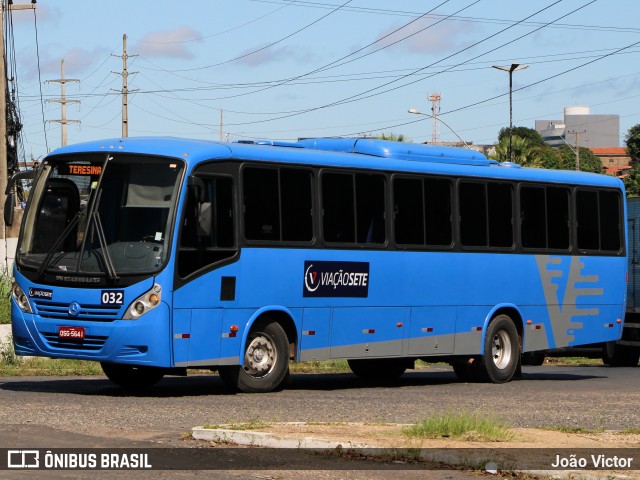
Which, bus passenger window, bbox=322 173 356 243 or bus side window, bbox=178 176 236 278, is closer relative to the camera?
bus side window, bbox=178 176 236 278

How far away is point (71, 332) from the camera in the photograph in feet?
55.2

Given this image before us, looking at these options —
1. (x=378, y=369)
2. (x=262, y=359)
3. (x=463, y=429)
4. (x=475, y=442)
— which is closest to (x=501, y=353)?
(x=378, y=369)

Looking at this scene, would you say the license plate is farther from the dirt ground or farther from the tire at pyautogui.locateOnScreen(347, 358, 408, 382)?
the tire at pyautogui.locateOnScreen(347, 358, 408, 382)

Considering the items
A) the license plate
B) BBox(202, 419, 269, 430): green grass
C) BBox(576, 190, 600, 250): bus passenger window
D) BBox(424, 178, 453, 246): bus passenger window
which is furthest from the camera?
BBox(576, 190, 600, 250): bus passenger window

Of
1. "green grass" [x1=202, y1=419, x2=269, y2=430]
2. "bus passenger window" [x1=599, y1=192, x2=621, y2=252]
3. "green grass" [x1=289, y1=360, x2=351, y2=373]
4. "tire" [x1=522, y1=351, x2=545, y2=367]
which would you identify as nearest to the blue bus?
"bus passenger window" [x1=599, y1=192, x2=621, y2=252]

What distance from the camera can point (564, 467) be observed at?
10.4 metres

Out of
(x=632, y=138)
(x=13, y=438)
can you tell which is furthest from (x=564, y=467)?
(x=632, y=138)

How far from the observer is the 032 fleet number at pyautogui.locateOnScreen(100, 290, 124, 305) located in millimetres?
16609

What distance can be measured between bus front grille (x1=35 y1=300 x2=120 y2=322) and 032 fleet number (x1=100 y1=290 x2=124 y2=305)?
2.9 inches

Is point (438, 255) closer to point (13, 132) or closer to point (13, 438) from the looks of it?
point (13, 438)

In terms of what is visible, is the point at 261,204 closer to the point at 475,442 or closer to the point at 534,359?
the point at 475,442

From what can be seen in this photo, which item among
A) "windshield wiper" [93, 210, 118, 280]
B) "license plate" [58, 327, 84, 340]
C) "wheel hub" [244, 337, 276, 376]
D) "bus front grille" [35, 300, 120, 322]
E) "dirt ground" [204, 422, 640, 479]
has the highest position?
"windshield wiper" [93, 210, 118, 280]

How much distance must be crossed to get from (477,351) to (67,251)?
291 inches

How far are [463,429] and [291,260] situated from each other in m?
6.74
